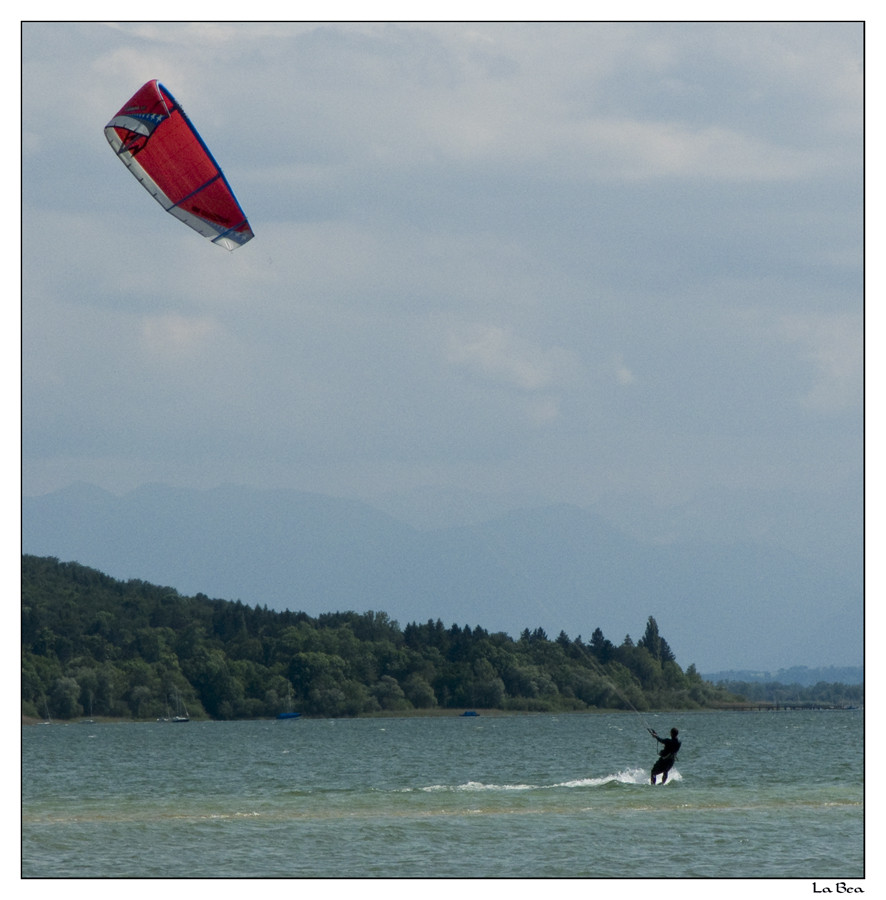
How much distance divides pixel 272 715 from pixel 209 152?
12732cm

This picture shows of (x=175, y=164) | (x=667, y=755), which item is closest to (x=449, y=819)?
(x=667, y=755)

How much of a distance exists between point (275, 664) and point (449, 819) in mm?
131117

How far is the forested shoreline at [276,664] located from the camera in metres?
148

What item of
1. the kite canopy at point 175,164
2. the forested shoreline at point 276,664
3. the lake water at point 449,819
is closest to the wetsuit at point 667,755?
the lake water at point 449,819

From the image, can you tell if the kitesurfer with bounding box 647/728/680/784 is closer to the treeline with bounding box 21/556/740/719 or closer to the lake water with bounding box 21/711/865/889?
the lake water with bounding box 21/711/865/889

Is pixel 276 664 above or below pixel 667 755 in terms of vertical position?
below

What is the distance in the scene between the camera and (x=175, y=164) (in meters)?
27.4

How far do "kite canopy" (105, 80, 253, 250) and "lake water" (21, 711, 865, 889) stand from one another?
1191 cm

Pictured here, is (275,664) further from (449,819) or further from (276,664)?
(449,819)

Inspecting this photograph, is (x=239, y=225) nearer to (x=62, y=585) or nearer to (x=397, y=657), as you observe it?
(x=397, y=657)

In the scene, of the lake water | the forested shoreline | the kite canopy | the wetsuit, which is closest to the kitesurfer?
the wetsuit

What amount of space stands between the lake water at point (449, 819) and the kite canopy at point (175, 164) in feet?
39.1

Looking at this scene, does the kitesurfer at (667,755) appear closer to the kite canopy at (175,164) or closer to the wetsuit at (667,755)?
the wetsuit at (667,755)
